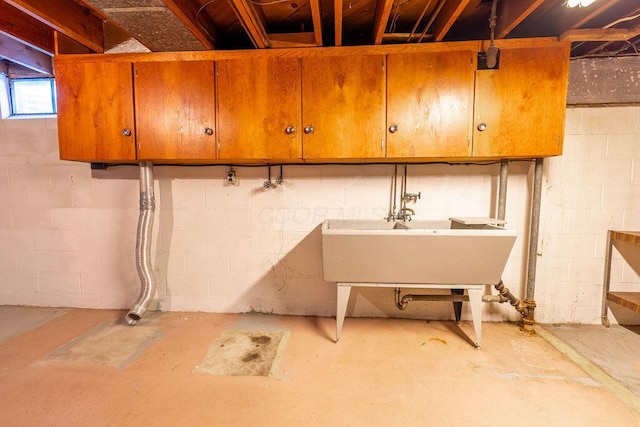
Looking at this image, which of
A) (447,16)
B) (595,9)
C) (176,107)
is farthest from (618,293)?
(176,107)

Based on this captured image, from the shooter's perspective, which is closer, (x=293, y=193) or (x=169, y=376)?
(x=169, y=376)

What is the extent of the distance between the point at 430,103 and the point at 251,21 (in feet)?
4.23

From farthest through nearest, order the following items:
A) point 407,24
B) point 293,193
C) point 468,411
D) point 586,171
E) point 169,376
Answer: point 293,193, point 586,171, point 407,24, point 169,376, point 468,411

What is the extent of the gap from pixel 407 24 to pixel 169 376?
296 centimetres

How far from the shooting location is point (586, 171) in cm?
240

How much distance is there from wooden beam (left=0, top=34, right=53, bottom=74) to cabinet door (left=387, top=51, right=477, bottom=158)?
2.90 metres

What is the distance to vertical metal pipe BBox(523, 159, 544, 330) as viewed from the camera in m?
2.34

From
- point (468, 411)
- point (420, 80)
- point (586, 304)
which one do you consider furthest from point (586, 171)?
point (468, 411)

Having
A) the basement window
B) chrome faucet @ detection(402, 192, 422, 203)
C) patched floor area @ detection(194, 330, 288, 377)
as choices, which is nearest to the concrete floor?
patched floor area @ detection(194, 330, 288, 377)

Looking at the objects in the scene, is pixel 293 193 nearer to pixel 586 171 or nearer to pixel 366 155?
pixel 366 155

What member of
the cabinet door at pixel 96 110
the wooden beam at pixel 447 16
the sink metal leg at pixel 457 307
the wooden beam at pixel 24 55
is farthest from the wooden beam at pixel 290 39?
the sink metal leg at pixel 457 307

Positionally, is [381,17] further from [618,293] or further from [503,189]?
[618,293]

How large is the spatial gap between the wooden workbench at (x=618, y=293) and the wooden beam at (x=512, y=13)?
182 centimetres

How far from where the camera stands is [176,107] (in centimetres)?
217
